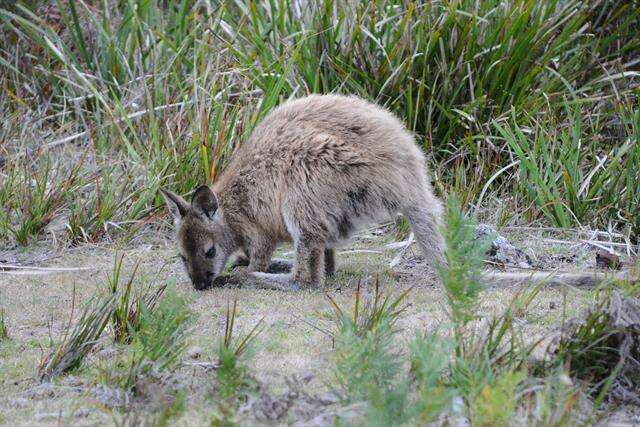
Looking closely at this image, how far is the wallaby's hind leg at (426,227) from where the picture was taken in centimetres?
579

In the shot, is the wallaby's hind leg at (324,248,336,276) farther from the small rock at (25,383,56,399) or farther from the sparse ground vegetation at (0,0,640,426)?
the small rock at (25,383,56,399)

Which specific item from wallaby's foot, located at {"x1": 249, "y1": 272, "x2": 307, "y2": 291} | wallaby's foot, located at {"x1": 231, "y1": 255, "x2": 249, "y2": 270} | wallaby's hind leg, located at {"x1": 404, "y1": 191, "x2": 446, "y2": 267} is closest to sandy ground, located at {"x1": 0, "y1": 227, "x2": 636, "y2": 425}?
wallaby's foot, located at {"x1": 249, "y1": 272, "x2": 307, "y2": 291}

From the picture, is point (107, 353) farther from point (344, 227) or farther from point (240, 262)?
point (240, 262)

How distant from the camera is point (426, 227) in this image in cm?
580

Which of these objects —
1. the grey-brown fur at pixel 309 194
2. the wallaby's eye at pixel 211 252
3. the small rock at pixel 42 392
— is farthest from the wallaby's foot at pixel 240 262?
the small rock at pixel 42 392

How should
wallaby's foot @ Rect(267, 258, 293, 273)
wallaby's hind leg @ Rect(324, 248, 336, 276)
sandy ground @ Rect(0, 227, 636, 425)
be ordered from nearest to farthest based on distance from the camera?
sandy ground @ Rect(0, 227, 636, 425), wallaby's hind leg @ Rect(324, 248, 336, 276), wallaby's foot @ Rect(267, 258, 293, 273)

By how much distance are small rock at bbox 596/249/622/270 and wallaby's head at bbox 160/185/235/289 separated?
7.35ft

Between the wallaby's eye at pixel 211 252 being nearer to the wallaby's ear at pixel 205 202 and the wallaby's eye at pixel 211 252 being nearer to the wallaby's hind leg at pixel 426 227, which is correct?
the wallaby's ear at pixel 205 202

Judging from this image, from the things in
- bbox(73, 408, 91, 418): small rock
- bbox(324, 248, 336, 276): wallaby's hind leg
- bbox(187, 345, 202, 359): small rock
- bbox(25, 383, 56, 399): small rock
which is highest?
bbox(73, 408, 91, 418): small rock

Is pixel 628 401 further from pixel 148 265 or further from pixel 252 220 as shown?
pixel 148 265

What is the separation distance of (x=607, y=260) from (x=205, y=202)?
7.96 ft

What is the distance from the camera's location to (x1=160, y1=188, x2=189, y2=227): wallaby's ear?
6031 millimetres

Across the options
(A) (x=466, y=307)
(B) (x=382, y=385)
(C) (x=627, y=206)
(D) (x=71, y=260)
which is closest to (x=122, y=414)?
(B) (x=382, y=385)

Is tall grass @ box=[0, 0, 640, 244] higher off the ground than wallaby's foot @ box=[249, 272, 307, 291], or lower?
higher
